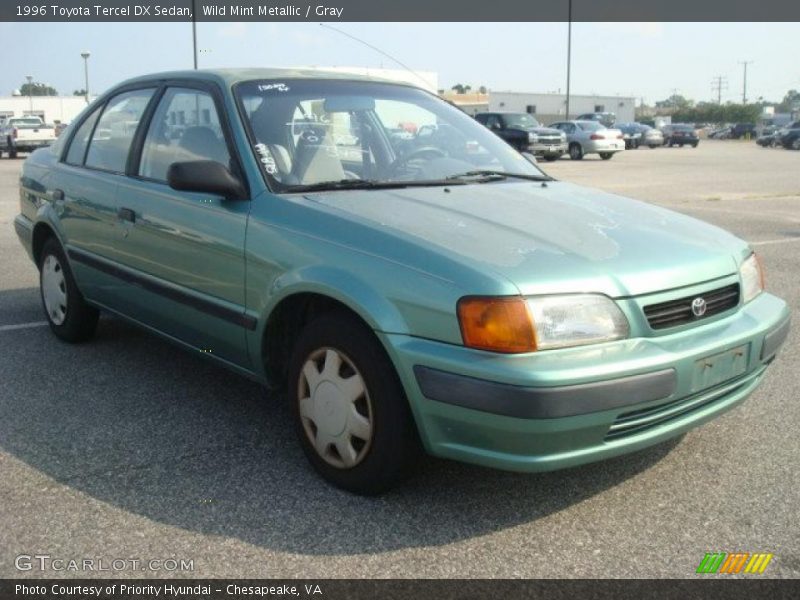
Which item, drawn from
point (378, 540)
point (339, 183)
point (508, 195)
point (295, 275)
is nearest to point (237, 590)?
point (378, 540)

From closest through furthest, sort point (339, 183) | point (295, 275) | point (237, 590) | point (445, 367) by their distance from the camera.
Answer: point (237, 590) → point (445, 367) → point (295, 275) → point (339, 183)

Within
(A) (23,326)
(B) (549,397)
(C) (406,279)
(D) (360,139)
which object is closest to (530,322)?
(B) (549,397)

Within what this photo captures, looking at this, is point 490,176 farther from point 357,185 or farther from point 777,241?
point 777,241

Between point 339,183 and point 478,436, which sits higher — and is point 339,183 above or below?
above

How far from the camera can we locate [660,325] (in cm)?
296

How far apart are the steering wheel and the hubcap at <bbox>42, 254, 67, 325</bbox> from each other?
2.33 m

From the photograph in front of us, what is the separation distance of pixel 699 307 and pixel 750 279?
53cm

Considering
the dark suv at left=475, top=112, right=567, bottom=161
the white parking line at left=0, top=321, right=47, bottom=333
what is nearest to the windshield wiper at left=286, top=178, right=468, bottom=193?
the white parking line at left=0, top=321, right=47, bottom=333

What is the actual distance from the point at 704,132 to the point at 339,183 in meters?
83.9

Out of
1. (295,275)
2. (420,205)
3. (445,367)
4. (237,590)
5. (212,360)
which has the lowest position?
(237,590)

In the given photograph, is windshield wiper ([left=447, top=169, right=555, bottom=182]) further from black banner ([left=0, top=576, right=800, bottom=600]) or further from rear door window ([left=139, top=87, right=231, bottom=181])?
black banner ([left=0, top=576, right=800, bottom=600])

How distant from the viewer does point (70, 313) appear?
16.9 ft

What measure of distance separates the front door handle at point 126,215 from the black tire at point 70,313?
0.86 meters

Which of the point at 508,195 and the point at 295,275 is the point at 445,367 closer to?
the point at 295,275
